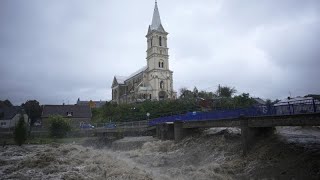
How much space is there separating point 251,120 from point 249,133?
3.90 feet

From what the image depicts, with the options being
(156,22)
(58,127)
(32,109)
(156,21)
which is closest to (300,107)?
(58,127)

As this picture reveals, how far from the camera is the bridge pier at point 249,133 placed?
2727 centimetres

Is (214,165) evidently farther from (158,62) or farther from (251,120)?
(158,62)

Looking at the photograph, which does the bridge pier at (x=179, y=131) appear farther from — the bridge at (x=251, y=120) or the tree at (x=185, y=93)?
the tree at (x=185, y=93)

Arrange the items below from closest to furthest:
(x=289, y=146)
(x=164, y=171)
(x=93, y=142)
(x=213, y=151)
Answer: (x=289, y=146)
(x=164, y=171)
(x=213, y=151)
(x=93, y=142)

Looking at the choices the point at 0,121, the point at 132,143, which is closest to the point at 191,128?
the point at 132,143

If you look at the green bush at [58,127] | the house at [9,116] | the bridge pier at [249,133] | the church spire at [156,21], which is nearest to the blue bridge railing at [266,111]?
the bridge pier at [249,133]

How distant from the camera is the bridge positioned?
22047mm

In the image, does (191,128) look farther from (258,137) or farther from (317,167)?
(317,167)

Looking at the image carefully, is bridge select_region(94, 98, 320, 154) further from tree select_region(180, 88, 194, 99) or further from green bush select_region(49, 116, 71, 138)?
tree select_region(180, 88, 194, 99)

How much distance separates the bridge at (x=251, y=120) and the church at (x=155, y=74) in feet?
217

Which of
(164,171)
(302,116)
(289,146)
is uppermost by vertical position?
(302,116)

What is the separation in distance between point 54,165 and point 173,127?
22.2 metres

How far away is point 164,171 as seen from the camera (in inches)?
997
